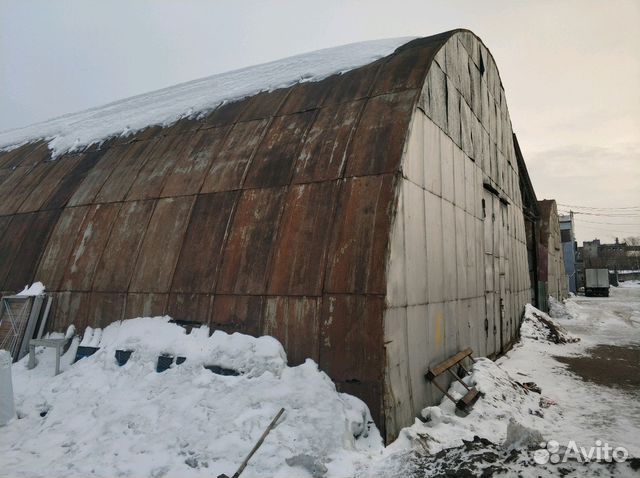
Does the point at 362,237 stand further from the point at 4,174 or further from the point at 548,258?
the point at 548,258

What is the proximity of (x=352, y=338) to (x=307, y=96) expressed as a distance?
20.5 feet

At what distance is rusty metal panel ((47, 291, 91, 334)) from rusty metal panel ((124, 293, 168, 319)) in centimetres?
128

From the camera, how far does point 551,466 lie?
477 cm

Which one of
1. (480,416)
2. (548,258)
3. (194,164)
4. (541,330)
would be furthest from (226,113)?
(548,258)

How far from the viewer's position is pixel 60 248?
35.5ft

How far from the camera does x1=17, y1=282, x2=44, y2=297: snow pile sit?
404 inches

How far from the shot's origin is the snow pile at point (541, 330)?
16.9 meters

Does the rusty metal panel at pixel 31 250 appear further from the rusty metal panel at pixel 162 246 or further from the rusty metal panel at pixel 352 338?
the rusty metal panel at pixel 352 338

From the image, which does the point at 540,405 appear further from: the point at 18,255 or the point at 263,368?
the point at 18,255

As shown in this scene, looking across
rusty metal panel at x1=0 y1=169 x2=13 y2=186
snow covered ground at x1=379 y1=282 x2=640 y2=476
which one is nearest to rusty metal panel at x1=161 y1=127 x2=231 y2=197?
snow covered ground at x1=379 y1=282 x2=640 y2=476

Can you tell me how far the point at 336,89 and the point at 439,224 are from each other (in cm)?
395

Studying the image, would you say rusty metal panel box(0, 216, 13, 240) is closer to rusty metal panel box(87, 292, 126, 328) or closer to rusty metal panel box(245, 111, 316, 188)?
rusty metal panel box(87, 292, 126, 328)

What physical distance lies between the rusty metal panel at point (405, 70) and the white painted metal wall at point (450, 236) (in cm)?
24

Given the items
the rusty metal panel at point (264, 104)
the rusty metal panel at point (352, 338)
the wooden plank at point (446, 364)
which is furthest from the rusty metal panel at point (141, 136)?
the wooden plank at point (446, 364)
